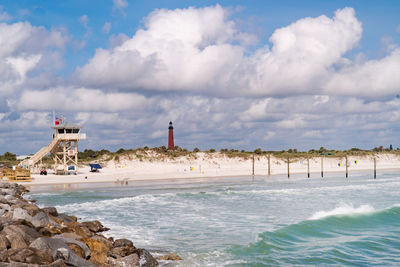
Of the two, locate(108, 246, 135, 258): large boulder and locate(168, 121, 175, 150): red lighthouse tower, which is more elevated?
locate(168, 121, 175, 150): red lighthouse tower

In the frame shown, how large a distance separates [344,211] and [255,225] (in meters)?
8.17

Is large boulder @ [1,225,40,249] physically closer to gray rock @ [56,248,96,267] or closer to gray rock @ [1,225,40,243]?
gray rock @ [1,225,40,243]

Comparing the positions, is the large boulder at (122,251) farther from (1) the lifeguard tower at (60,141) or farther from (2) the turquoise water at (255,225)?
(1) the lifeguard tower at (60,141)

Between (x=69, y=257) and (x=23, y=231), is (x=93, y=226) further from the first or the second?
(x=69, y=257)

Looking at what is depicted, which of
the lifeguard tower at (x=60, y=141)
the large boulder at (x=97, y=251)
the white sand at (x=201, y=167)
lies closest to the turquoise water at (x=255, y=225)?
the large boulder at (x=97, y=251)

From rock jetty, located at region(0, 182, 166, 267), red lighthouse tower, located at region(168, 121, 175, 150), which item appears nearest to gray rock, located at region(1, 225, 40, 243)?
rock jetty, located at region(0, 182, 166, 267)

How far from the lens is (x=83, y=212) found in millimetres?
24984

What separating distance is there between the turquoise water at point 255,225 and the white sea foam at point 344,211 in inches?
2.1

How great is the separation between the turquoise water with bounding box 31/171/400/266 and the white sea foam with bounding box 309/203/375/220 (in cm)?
5

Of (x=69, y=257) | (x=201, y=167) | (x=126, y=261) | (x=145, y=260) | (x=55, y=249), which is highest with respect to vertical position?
(x=201, y=167)

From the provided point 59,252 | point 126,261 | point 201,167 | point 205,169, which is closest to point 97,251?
point 126,261

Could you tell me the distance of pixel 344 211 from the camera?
25.4m

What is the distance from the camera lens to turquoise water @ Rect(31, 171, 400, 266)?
14312 mm

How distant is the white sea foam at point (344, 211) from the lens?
23656 millimetres
